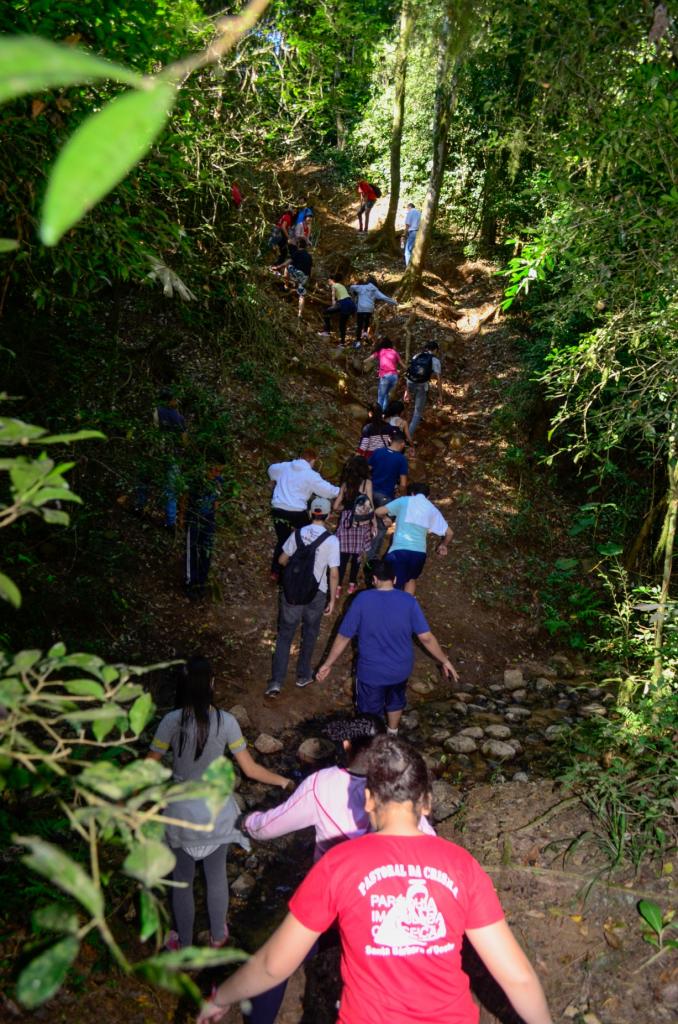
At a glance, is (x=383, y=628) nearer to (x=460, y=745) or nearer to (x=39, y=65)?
(x=460, y=745)

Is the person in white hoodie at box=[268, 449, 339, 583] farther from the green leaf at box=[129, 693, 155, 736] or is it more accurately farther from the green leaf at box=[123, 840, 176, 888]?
the green leaf at box=[123, 840, 176, 888]

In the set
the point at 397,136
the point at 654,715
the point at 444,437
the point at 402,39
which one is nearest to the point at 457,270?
the point at 397,136

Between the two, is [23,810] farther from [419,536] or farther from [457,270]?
[457,270]

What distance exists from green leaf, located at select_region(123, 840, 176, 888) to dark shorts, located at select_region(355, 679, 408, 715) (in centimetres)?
464

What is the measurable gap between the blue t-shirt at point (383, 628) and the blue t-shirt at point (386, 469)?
354cm

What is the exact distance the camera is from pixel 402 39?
16406mm

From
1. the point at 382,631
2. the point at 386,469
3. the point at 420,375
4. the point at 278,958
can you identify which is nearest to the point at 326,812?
the point at 278,958

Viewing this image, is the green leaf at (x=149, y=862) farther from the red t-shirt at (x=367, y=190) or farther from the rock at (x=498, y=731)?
the red t-shirt at (x=367, y=190)

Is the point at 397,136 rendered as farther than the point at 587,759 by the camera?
Yes

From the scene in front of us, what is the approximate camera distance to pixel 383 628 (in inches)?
214

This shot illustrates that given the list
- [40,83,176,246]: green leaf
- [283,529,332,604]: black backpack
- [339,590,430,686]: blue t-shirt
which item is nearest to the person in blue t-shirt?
[339,590,430,686]: blue t-shirt

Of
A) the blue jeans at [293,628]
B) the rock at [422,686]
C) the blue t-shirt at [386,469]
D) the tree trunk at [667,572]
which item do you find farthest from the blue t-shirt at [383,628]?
the blue t-shirt at [386,469]

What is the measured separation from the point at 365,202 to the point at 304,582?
55.5ft

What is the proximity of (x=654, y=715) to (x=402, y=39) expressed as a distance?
16629mm
